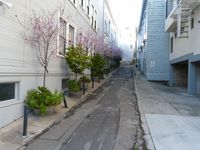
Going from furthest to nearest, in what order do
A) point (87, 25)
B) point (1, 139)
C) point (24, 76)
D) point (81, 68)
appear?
point (87, 25) < point (81, 68) < point (24, 76) < point (1, 139)

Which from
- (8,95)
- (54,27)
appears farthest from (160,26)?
(8,95)

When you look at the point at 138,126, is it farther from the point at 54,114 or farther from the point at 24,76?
the point at 24,76

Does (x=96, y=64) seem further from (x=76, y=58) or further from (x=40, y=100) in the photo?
(x=40, y=100)

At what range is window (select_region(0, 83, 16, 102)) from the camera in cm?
755

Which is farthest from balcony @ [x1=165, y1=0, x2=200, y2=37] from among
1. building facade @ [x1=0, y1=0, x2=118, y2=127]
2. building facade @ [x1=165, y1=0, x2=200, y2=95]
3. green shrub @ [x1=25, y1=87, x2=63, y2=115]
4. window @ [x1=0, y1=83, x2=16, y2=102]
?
window @ [x1=0, y1=83, x2=16, y2=102]

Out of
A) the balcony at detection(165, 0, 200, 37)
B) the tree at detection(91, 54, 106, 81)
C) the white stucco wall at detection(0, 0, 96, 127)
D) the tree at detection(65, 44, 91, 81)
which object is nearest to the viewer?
the white stucco wall at detection(0, 0, 96, 127)

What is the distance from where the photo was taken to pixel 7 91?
786 cm

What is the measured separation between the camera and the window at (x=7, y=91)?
755 centimetres

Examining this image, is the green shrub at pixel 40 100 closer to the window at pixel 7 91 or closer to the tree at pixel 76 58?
the window at pixel 7 91

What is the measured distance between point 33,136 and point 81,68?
6.87 m

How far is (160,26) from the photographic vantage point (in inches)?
1069

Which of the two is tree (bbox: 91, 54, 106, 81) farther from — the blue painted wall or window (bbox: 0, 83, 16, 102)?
window (bbox: 0, 83, 16, 102)

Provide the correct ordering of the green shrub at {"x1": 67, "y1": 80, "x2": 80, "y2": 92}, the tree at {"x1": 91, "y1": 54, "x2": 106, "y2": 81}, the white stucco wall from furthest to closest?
the tree at {"x1": 91, "y1": 54, "x2": 106, "y2": 81}
the green shrub at {"x1": 67, "y1": 80, "x2": 80, "y2": 92}
the white stucco wall

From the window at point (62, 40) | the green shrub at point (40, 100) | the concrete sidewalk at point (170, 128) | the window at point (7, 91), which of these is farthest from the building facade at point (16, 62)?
the concrete sidewalk at point (170, 128)
